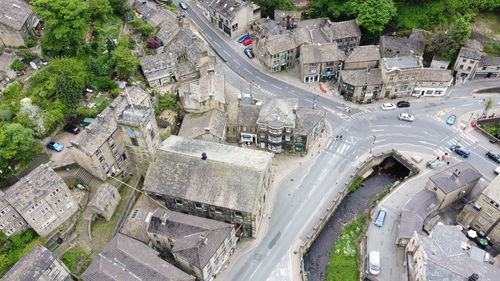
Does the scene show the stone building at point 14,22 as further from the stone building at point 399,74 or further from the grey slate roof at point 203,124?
the stone building at point 399,74

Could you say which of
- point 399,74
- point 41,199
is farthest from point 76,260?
point 399,74

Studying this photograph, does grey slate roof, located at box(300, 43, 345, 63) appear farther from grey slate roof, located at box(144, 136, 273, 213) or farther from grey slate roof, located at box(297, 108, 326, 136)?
grey slate roof, located at box(144, 136, 273, 213)

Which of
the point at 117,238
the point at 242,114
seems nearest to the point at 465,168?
the point at 242,114

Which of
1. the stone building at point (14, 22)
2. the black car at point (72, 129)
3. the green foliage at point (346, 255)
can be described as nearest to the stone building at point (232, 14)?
the stone building at point (14, 22)

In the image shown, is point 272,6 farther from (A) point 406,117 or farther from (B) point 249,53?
(A) point 406,117

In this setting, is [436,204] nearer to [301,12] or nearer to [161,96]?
[161,96]

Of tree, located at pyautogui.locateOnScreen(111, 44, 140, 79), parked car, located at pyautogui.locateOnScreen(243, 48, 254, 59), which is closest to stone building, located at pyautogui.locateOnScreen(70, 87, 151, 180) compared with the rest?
tree, located at pyautogui.locateOnScreen(111, 44, 140, 79)

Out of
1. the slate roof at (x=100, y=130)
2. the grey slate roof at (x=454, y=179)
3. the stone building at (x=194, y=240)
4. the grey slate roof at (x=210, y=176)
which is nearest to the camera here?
the stone building at (x=194, y=240)
